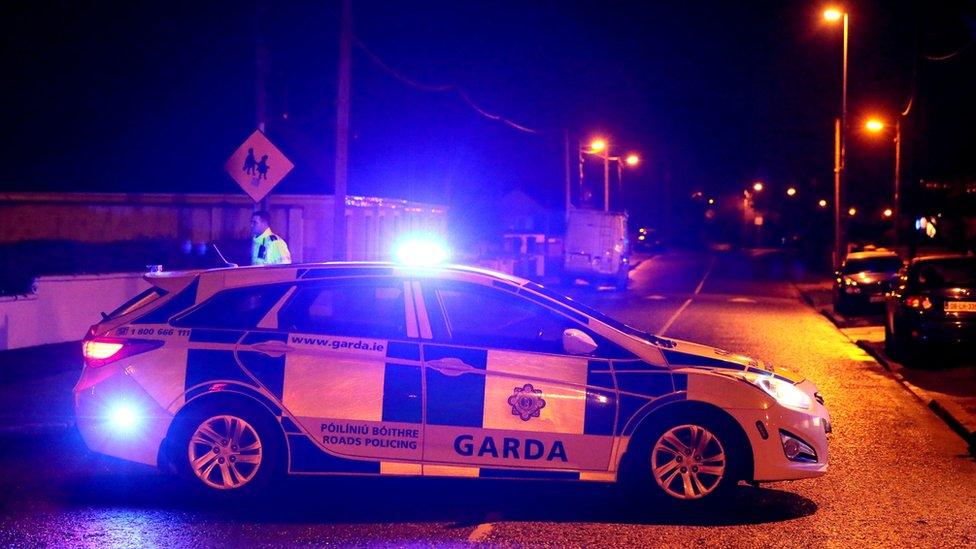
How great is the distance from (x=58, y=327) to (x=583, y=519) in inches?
423

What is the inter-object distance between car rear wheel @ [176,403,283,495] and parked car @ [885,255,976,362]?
10.7 meters

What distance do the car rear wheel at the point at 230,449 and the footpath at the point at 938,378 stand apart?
19.5 feet

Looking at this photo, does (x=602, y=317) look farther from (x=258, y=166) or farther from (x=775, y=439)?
(x=258, y=166)

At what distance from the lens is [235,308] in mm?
6852

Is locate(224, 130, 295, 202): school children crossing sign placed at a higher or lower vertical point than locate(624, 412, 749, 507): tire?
higher

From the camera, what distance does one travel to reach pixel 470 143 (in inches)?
2071

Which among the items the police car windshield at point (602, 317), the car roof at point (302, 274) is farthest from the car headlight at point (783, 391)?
the car roof at point (302, 274)

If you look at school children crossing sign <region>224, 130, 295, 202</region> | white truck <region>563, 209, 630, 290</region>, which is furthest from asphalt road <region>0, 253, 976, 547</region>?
white truck <region>563, 209, 630, 290</region>

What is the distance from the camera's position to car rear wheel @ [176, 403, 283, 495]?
6.61 meters

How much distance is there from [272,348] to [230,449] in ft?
2.29

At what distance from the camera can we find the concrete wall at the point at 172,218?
18281mm

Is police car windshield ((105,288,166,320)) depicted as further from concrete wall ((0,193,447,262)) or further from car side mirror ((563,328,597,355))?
concrete wall ((0,193,447,262))

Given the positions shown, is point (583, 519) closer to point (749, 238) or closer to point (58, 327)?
point (58, 327)

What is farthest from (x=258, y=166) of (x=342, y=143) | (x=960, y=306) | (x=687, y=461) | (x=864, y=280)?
(x=864, y=280)
